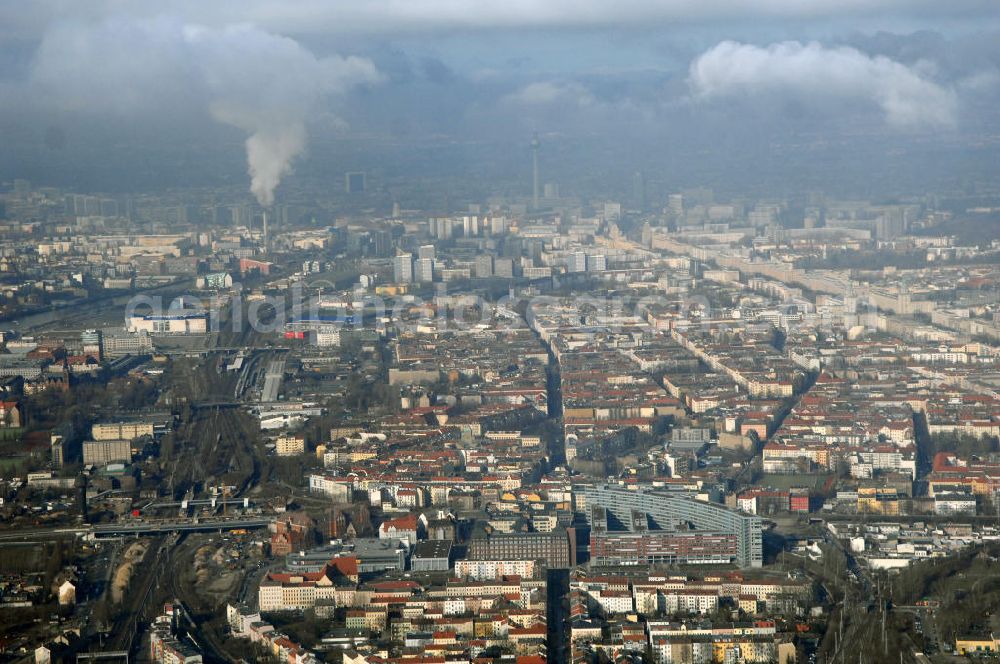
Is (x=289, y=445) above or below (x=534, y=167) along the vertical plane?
below

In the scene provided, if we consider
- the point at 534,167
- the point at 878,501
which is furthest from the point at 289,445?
the point at 534,167

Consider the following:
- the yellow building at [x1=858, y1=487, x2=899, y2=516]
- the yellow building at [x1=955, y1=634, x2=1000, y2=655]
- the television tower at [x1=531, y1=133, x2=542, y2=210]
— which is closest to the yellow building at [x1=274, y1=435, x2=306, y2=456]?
the yellow building at [x1=858, y1=487, x2=899, y2=516]

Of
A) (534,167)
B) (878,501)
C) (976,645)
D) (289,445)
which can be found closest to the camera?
(976,645)

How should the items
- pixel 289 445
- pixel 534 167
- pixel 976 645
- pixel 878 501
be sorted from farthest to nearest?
pixel 534 167
pixel 289 445
pixel 878 501
pixel 976 645

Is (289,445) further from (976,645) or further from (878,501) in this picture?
(976,645)

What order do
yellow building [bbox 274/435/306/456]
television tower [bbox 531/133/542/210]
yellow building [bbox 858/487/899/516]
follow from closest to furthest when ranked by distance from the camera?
yellow building [bbox 858/487/899/516], yellow building [bbox 274/435/306/456], television tower [bbox 531/133/542/210]

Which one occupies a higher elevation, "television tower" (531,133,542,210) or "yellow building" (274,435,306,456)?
"television tower" (531,133,542,210)

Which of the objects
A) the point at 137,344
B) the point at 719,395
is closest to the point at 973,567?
the point at 719,395

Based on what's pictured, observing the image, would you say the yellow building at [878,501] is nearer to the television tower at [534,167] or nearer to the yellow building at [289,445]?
the yellow building at [289,445]

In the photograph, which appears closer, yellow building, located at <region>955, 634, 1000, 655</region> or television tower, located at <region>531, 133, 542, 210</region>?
yellow building, located at <region>955, 634, 1000, 655</region>

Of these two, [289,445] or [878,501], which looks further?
[289,445]

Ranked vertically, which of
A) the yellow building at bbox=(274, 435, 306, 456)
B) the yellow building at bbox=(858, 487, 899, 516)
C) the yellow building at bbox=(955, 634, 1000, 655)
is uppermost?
the yellow building at bbox=(274, 435, 306, 456)

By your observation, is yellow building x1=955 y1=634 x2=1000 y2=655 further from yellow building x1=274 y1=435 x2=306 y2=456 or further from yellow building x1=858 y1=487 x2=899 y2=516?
yellow building x1=274 y1=435 x2=306 y2=456
